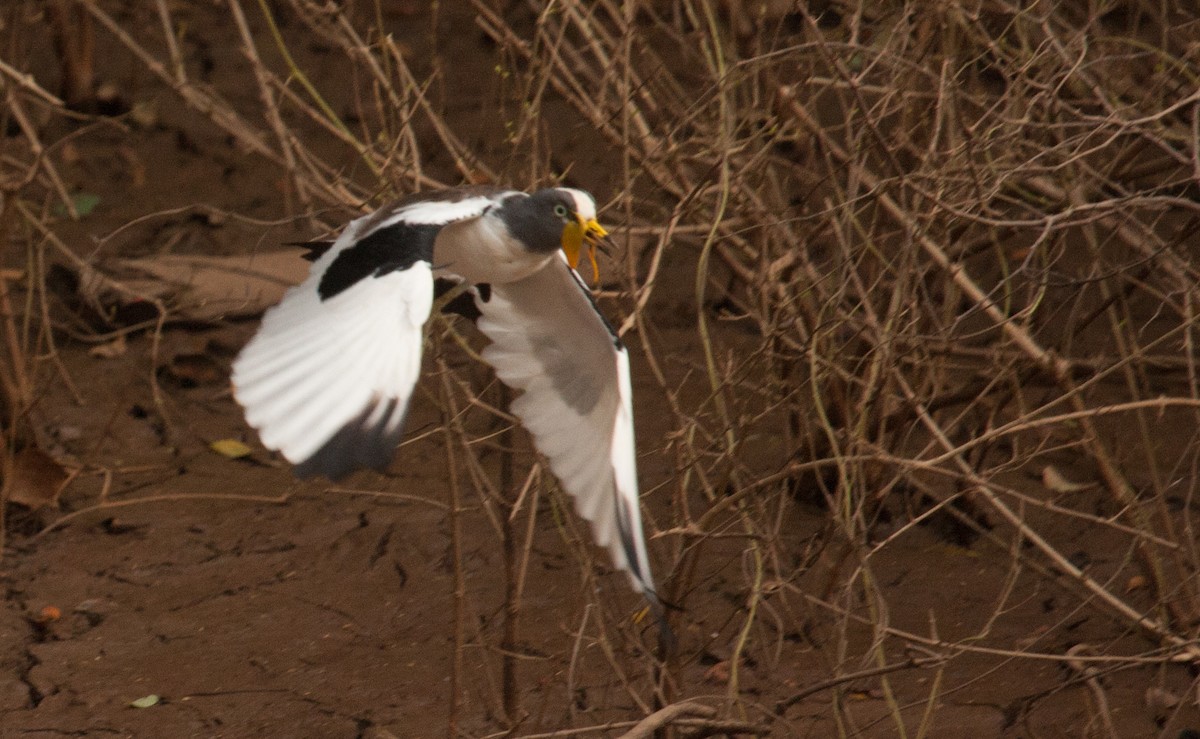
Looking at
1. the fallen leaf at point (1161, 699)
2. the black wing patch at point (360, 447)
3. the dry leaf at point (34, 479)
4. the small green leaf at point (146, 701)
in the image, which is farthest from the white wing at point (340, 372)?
the fallen leaf at point (1161, 699)

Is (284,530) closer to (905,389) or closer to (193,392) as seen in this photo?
(193,392)

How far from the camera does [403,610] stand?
3432mm

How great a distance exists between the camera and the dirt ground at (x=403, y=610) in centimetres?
297

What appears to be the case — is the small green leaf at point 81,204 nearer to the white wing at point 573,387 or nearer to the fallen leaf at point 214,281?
the fallen leaf at point 214,281

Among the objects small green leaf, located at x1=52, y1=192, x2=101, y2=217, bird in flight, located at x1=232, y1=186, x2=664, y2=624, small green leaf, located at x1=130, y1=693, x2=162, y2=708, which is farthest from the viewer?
small green leaf, located at x1=52, y1=192, x2=101, y2=217

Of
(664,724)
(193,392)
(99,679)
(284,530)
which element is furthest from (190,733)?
(193,392)

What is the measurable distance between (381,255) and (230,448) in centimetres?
194

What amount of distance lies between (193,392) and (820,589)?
1.90 metres

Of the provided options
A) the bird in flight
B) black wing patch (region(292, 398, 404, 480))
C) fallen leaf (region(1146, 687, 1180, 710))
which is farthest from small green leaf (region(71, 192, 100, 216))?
fallen leaf (region(1146, 687, 1180, 710))

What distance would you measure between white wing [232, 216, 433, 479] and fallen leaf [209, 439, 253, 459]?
1.82 m

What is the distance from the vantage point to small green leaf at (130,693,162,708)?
3.10 meters

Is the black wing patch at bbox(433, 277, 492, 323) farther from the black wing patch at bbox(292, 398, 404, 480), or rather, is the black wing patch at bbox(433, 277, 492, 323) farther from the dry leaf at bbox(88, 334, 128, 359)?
the dry leaf at bbox(88, 334, 128, 359)

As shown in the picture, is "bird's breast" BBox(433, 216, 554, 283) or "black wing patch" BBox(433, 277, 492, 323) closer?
"bird's breast" BBox(433, 216, 554, 283)

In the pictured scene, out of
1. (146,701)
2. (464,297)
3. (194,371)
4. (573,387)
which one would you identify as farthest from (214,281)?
(573,387)
